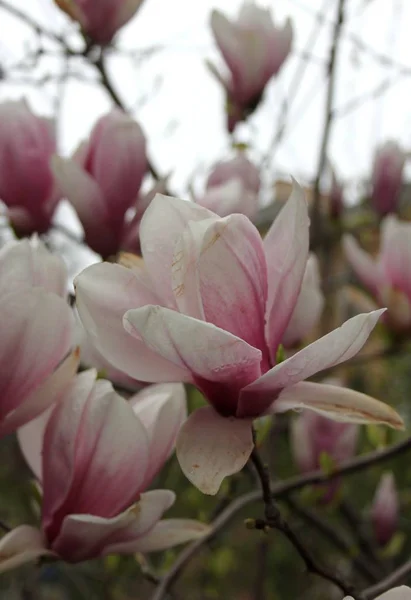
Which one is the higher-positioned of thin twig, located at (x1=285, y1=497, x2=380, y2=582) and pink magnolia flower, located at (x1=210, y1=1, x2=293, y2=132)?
pink magnolia flower, located at (x1=210, y1=1, x2=293, y2=132)

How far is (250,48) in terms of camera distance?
35.6 inches

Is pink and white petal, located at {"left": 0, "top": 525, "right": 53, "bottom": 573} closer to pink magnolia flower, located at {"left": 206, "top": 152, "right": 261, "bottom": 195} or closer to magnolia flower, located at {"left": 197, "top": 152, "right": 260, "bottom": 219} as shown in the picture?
magnolia flower, located at {"left": 197, "top": 152, "right": 260, "bottom": 219}

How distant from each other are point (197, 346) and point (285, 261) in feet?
0.27

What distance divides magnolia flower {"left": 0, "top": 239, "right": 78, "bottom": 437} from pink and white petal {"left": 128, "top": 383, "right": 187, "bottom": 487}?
5 centimetres

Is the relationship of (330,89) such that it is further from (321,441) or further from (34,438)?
(34,438)

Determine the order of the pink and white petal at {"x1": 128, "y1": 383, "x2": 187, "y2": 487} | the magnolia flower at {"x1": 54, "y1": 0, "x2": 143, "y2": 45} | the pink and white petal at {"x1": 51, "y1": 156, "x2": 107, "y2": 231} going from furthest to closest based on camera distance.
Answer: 1. the magnolia flower at {"x1": 54, "y1": 0, "x2": 143, "y2": 45}
2. the pink and white petal at {"x1": 51, "y1": 156, "x2": 107, "y2": 231}
3. the pink and white petal at {"x1": 128, "y1": 383, "x2": 187, "y2": 487}

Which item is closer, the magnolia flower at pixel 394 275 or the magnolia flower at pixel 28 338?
the magnolia flower at pixel 28 338

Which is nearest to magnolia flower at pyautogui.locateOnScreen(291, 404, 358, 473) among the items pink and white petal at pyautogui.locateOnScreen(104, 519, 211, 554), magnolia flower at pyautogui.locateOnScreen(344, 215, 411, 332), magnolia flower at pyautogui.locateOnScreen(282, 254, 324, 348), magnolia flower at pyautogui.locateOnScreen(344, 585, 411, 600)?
magnolia flower at pyautogui.locateOnScreen(344, 215, 411, 332)

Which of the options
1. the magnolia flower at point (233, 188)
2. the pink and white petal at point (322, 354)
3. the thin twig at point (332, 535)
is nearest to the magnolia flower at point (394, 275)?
the magnolia flower at point (233, 188)

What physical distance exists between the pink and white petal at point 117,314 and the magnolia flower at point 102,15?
0.52 metres

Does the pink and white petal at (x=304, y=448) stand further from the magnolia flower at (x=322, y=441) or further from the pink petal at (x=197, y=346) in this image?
the pink petal at (x=197, y=346)

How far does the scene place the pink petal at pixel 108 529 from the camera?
1.23 ft

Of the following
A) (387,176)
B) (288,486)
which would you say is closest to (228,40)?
(387,176)

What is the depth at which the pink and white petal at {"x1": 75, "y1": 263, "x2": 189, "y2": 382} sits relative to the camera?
352 millimetres
